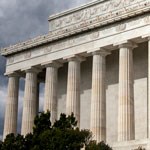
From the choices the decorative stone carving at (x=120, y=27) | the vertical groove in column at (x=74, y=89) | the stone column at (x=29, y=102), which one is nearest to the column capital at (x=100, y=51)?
the decorative stone carving at (x=120, y=27)

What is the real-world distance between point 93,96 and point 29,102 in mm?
14882

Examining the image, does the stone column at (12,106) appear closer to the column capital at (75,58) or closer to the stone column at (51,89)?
the stone column at (51,89)

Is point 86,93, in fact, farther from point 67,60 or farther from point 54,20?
point 54,20

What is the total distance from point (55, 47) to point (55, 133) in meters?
34.2

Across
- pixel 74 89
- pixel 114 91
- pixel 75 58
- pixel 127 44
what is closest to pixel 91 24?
pixel 75 58

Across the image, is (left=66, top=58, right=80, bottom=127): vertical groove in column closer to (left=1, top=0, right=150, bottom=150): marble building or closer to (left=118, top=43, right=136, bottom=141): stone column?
(left=1, top=0, right=150, bottom=150): marble building

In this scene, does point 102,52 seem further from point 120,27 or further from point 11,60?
point 11,60

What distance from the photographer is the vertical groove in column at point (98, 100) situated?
78438mm

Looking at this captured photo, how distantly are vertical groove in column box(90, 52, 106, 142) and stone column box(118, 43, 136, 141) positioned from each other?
377 centimetres

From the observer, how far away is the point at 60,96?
95.2 metres

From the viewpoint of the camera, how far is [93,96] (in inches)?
3159

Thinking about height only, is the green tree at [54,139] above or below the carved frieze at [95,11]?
below

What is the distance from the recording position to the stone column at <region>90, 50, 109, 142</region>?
257 ft

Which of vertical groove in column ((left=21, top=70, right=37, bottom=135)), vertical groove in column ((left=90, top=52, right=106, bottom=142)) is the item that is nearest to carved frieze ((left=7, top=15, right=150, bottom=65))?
vertical groove in column ((left=90, top=52, right=106, bottom=142))
